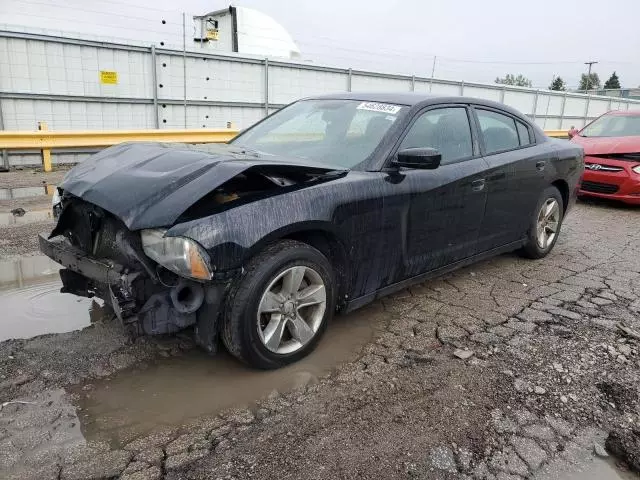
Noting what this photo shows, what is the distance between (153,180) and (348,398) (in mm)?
1566

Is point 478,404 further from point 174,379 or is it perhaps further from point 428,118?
point 428,118

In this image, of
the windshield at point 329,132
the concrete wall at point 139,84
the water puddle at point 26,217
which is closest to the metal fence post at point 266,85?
the concrete wall at point 139,84

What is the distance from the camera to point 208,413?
2545 millimetres

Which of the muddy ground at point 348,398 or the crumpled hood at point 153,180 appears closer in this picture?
the muddy ground at point 348,398

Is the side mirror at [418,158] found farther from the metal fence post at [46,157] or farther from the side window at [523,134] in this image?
the metal fence post at [46,157]

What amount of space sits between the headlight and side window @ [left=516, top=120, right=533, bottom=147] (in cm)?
344

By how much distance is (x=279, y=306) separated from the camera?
2826 mm

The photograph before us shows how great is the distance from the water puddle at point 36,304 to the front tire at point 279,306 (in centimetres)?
137

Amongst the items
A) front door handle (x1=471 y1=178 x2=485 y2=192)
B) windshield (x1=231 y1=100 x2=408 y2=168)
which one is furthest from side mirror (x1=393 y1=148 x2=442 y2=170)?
front door handle (x1=471 y1=178 x2=485 y2=192)

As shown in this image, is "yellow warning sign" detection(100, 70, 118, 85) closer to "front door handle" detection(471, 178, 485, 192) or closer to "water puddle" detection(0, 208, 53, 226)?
"water puddle" detection(0, 208, 53, 226)

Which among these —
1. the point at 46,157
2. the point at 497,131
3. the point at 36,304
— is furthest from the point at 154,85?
the point at 497,131

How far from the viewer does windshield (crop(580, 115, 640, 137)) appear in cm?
884

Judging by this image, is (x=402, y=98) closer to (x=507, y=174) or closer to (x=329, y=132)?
(x=329, y=132)

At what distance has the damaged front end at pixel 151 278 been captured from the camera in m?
2.49
